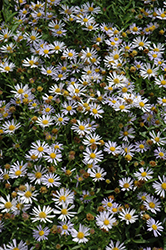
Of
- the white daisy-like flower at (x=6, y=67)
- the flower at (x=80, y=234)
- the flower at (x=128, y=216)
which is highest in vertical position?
the white daisy-like flower at (x=6, y=67)

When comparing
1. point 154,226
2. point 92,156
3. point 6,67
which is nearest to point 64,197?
point 92,156

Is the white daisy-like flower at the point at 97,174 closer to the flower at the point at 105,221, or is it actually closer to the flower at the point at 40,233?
the flower at the point at 105,221

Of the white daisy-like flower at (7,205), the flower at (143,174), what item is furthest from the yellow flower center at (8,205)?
the flower at (143,174)

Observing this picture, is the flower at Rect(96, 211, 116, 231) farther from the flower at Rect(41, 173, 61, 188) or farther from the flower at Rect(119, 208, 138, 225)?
the flower at Rect(41, 173, 61, 188)

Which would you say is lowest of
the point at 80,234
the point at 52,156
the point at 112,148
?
the point at 80,234

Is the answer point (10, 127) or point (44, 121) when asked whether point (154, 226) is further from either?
point (10, 127)

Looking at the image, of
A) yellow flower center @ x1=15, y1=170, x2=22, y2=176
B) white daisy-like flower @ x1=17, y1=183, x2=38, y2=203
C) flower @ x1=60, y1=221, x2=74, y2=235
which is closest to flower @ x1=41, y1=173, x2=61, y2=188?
white daisy-like flower @ x1=17, y1=183, x2=38, y2=203
